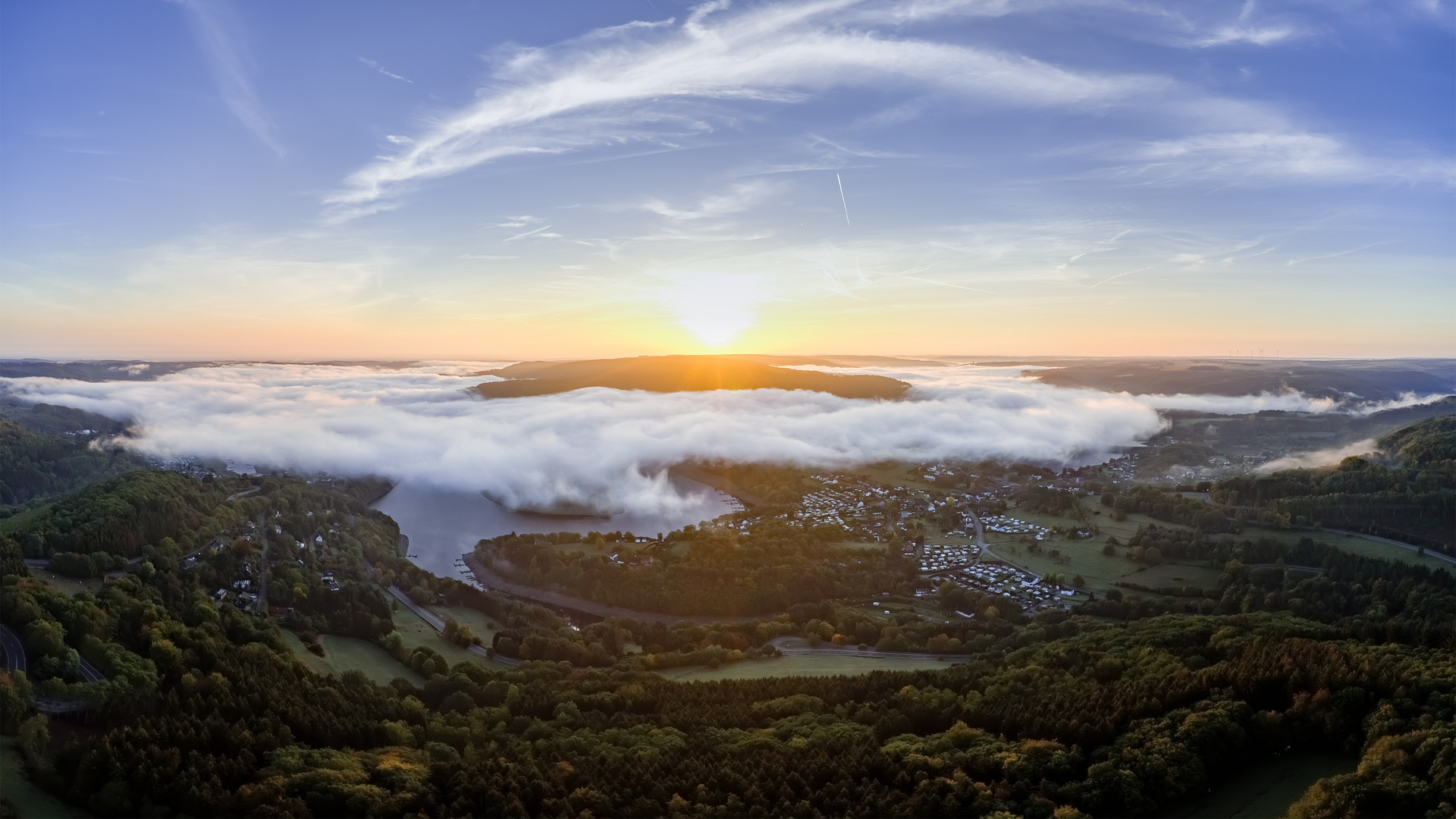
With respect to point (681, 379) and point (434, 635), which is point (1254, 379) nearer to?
point (681, 379)

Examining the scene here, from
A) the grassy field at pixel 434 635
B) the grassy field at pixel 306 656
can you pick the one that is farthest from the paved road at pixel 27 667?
the grassy field at pixel 434 635

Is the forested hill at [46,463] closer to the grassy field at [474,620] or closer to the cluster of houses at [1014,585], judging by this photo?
the grassy field at [474,620]

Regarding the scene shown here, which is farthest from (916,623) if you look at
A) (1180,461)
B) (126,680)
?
(1180,461)

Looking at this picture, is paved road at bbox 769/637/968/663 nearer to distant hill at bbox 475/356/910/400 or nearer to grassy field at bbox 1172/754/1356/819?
grassy field at bbox 1172/754/1356/819

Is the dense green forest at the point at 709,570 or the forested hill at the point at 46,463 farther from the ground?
the forested hill at the point at 46,463

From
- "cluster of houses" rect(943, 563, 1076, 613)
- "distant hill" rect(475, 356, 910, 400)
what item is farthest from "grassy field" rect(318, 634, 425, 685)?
"distant hill" rect(475, 356, 910, 400)

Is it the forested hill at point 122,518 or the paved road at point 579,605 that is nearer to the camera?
the forested hill at point 122,518

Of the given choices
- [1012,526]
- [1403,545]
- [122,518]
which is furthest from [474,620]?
[1403,545]
